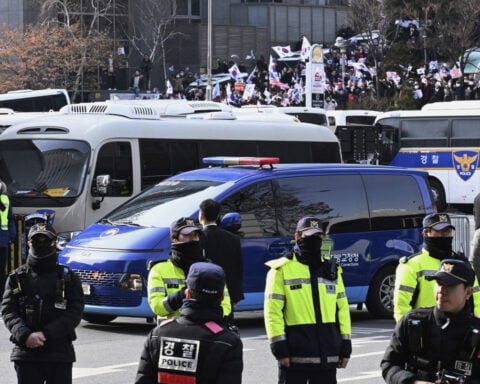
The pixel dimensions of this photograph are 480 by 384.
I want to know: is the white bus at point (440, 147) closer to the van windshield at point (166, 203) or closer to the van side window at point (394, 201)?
the van side window at point (394, 201)

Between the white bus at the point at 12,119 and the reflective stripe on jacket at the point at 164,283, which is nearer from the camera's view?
the reflective stripe on jacket at the point at 164,283

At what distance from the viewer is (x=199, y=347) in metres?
5.45

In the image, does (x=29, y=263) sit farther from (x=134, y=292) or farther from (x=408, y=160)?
(x=408, y=160)

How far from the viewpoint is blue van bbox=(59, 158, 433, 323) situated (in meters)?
13.3

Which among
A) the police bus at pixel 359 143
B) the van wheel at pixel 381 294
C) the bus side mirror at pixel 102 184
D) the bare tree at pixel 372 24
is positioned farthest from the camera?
the bare tree at pixel 372 24

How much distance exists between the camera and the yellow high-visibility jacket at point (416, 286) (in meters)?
7.98

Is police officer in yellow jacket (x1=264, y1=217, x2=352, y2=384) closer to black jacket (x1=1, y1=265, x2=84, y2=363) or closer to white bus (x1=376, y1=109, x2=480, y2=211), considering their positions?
black jacket (x1=1, y1=265, x2=84, y2=363)

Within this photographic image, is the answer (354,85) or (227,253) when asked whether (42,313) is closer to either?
(227,253)

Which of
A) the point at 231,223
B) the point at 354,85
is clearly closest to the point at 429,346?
the point at 231,223

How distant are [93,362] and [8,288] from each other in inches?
156

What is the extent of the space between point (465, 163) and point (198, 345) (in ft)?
99.2

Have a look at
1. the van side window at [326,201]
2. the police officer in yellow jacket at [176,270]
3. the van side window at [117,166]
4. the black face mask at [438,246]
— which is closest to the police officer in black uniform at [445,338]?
the police officer in yellow jacket at [176,270]

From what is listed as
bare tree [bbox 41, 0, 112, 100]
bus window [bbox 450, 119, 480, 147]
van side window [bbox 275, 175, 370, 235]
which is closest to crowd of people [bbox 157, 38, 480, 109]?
bare tree [bbox 41, 0, 112, 100]

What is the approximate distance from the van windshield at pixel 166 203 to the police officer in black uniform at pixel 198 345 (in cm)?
781
